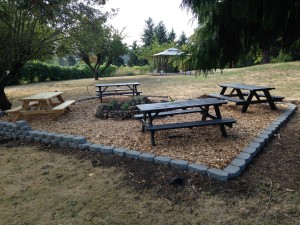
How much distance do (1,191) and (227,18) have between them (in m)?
3.71

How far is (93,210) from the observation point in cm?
262

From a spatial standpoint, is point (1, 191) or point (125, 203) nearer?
point (125, 203)

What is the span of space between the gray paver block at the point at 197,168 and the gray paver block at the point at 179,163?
60mm

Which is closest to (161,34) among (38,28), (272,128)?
(38,28)

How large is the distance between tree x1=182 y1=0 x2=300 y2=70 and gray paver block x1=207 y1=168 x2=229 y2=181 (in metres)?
1.81

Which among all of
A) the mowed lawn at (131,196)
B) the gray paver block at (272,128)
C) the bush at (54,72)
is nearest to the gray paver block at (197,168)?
the mowed lawn at (131,196)

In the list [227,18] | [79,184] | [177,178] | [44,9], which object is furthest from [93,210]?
[44,9]

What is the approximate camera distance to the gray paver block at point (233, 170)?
9.98 ft

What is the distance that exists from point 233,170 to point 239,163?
0.24 meters

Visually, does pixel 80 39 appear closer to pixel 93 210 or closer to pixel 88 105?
pixel 88 105

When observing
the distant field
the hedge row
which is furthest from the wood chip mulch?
the hedge row

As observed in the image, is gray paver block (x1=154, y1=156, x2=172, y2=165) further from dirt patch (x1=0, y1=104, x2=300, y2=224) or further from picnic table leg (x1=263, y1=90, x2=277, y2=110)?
picnic table leg (x1=263, y1=90, x2=277, y2=110)

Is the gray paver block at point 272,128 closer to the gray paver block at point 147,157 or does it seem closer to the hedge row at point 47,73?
the gray paver block at point 147,157

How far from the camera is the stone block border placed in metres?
3.15
